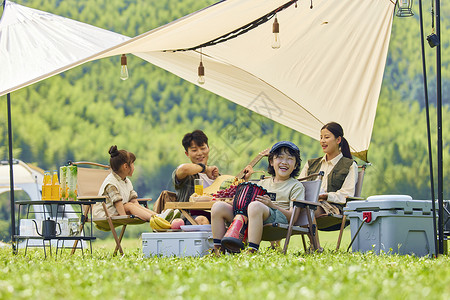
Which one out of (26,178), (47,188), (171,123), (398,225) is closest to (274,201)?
(398,225)

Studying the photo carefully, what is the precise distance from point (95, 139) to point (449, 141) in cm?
701

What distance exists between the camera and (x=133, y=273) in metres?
A: 2.40

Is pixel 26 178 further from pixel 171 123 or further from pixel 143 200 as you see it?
pixel 171 123

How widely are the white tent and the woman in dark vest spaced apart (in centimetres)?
86

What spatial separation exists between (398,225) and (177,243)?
128 centimetres

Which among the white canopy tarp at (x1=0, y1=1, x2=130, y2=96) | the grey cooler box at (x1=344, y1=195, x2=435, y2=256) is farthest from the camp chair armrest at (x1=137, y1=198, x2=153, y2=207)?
the grey cooler box at (x1=344, y1=195, x2=435, y2=256)

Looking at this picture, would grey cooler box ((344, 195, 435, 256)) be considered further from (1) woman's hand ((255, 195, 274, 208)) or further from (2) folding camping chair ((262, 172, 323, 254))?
(1) woman's hand ((255, 195, 274, 208))

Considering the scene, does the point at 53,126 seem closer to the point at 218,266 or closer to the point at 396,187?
the point at 396,187

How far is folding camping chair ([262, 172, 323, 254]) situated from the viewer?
3.64 meters

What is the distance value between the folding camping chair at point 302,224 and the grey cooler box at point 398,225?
0.32m

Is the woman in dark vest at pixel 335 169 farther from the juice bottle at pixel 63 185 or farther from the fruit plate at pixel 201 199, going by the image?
the juice bottle at pixel 63 185

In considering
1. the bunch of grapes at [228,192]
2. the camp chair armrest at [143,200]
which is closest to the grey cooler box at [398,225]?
the bunch of grapes at [228,192]

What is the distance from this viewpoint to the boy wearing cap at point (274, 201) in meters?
3.55

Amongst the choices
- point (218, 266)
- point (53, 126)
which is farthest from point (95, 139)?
point (218, 266)
